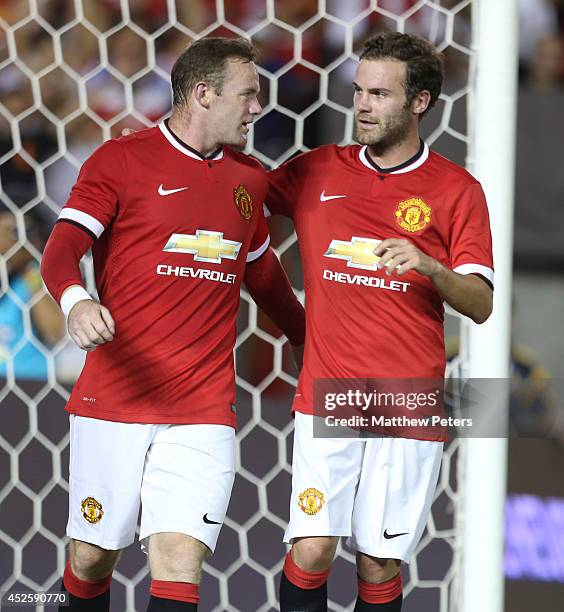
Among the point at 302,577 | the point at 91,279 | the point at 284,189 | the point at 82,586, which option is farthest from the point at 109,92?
the point at 302,577

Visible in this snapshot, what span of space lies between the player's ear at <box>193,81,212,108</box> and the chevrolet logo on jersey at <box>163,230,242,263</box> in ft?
0.91

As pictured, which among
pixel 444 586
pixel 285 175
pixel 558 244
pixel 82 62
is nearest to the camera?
pixel 285 175

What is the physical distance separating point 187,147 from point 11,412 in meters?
1.33

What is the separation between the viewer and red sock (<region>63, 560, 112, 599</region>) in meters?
2.37

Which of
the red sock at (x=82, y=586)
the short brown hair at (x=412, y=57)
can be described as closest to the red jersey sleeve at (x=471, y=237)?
the short brown hair at (x=412, y=57)

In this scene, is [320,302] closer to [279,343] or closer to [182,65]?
[182,65]

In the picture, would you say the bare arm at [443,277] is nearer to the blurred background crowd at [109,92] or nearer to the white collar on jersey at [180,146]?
the white collar on jersey at [180,146]

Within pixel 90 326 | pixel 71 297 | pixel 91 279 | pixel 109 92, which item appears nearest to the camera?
pixel 90 326

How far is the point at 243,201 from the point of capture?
7.70ft

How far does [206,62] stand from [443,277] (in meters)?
0.69

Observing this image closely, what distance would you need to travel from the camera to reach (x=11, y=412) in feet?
10.8

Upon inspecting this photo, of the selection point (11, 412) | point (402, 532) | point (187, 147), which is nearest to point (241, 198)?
point (187, 147)

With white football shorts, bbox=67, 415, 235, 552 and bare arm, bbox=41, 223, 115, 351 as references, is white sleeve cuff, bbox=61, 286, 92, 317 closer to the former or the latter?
bare arm, bbox=41, 223, 115, 351

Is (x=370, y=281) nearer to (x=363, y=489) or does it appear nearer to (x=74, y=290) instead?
(x=363, y=489)
